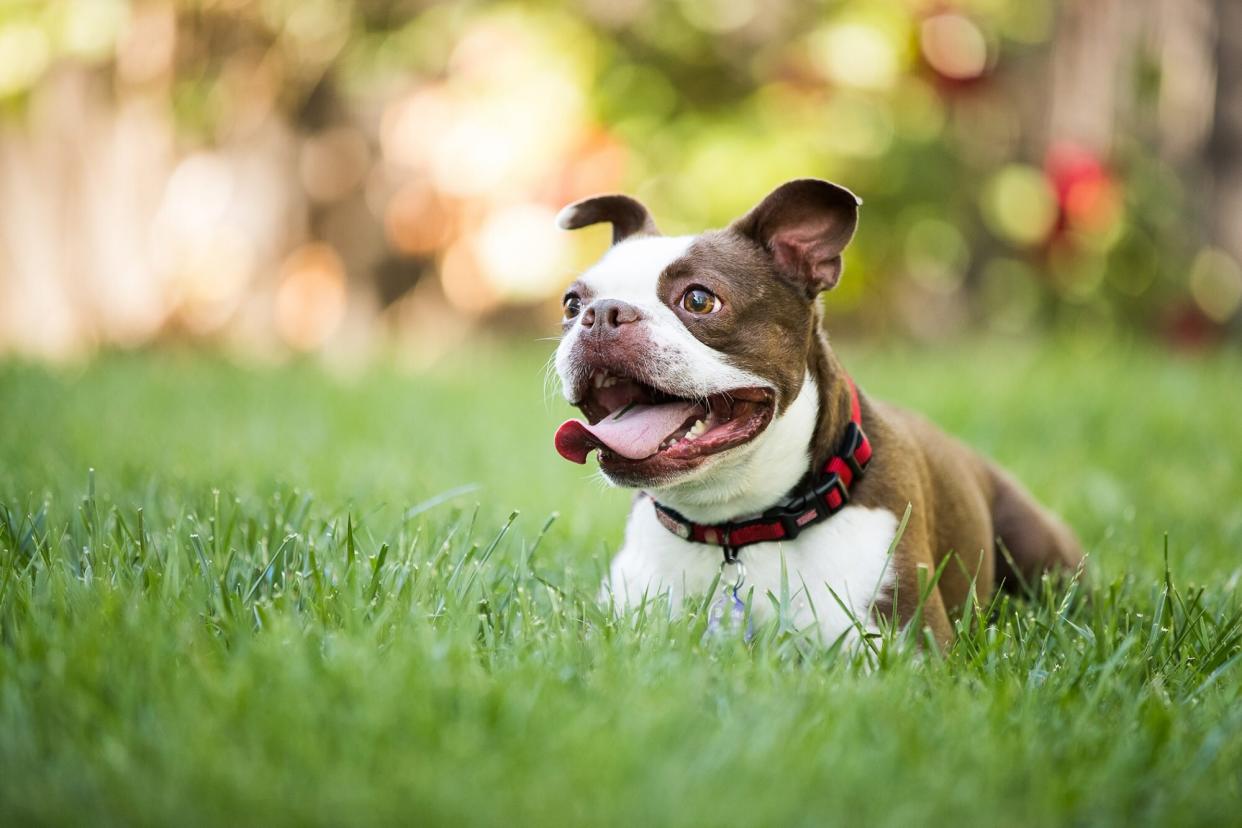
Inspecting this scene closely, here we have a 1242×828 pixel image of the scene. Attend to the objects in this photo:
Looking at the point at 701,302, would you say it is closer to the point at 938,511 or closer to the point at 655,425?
the point at 655,425

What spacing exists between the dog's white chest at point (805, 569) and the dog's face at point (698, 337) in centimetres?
25

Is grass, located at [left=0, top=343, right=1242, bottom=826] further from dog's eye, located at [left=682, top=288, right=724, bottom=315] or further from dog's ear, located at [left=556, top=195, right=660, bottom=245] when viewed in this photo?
dog's ear, located at [left=556, top=195, right=660, bottom=245]

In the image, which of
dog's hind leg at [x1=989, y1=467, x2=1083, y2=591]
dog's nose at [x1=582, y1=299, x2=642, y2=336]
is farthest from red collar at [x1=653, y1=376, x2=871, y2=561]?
dog's hind leg at [x1=989, y1=467, x2=1083, y2=591]

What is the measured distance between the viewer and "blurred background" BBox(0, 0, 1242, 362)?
9328 millimetres

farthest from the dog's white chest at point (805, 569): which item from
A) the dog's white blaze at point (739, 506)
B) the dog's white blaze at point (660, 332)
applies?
the dog's white blaze at point (660, 332)

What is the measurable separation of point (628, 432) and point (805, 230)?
714mm

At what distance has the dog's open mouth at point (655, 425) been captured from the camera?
8.47 ft

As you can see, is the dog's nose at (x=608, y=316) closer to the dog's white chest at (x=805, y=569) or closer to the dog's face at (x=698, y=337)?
the dog's face at (x=698, y=337)

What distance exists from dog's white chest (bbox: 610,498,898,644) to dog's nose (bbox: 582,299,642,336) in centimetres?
57

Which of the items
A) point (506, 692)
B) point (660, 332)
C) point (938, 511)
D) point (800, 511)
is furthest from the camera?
point (938, 511)

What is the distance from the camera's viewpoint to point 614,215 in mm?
3387

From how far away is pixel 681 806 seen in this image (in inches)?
63.3

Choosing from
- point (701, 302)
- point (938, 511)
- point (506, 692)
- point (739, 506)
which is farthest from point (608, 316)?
point (938, 511)

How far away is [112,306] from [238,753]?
8793 mm
